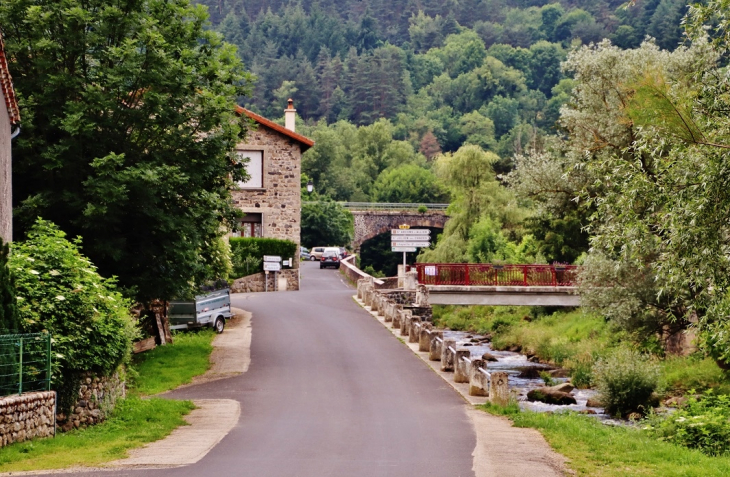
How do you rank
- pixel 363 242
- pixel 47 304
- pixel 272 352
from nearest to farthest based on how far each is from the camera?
pixel 47 304
pixel 272 352
pixel 363 242

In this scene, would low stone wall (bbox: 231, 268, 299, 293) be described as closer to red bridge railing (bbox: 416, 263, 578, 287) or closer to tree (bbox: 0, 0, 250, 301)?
red bridge railing (bbox: 416, 263, 578, 287)

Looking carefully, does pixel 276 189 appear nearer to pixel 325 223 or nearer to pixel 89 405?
pixel 89 405

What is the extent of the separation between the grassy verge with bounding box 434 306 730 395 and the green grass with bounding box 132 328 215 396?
1256 centimetres

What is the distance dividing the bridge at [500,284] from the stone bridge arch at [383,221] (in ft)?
137

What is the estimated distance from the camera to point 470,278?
3853 cm

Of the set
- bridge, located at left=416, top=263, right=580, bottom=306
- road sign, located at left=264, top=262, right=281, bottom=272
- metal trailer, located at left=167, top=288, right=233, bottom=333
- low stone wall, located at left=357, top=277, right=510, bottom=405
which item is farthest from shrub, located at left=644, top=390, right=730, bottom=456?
road sign, located at left=264, top=262, right=281, bottom=272

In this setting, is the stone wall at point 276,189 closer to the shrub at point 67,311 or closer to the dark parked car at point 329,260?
the dark parked car at point 329,260

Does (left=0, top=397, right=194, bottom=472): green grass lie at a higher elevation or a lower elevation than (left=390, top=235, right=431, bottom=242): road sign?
lower

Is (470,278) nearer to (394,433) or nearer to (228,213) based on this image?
(228,213)

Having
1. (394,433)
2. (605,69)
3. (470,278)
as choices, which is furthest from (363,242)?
(394,433)

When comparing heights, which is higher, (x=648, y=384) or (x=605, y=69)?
(x=605, y=69)

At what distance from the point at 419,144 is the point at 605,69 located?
10855 centimetres

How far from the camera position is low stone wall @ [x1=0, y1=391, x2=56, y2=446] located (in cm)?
1347

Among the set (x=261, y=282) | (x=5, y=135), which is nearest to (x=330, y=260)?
(x=261, y=282)
